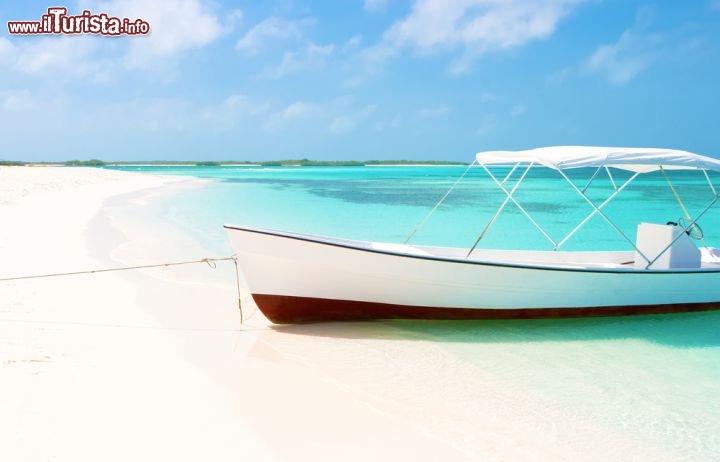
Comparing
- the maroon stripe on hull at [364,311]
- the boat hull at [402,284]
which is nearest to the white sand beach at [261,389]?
the maroon stripe on hull at [364,311]

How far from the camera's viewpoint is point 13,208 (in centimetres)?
1439

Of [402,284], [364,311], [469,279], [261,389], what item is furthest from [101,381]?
[469,279]

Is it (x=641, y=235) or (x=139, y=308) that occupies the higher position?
(x=641, y=235)

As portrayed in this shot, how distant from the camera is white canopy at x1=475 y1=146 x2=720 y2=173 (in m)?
6.52

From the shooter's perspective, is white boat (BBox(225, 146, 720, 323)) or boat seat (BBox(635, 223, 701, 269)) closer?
white boat (BBox(225, 146, 720, 323))

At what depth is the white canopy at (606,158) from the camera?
652cm

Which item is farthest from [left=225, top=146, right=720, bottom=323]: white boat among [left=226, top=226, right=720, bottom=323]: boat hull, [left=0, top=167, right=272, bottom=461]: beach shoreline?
[left=0, top=167, right=272, bottom=461]: beach shoreline

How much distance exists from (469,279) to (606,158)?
6.80ft

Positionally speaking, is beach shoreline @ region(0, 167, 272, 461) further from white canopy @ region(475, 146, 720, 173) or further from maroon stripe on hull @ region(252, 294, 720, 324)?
white canopy @ region(475, 146, 720, 173)

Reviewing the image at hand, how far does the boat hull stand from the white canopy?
1201 mm

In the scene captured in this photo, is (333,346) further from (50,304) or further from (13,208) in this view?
(13,208)

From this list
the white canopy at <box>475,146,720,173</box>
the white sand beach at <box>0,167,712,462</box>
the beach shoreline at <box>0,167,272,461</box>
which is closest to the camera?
the beach shoreline at <box>0,167,272,461</box>

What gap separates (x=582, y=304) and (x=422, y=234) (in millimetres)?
8866

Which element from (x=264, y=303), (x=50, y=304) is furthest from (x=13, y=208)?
(x=264, y=303)
